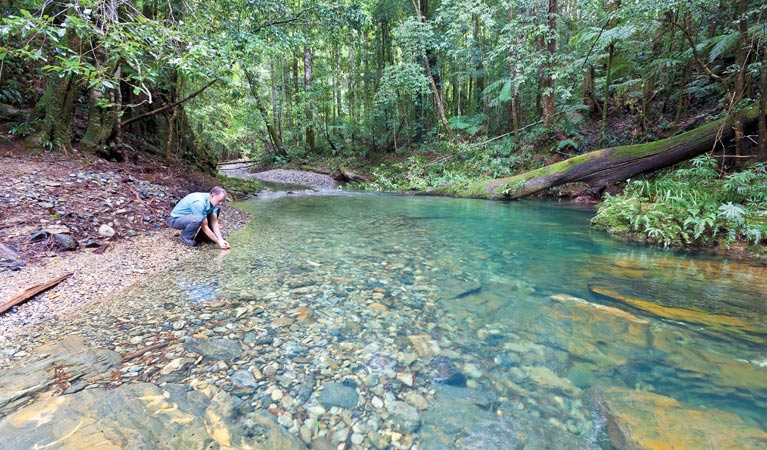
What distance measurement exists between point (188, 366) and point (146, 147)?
10.2 meters

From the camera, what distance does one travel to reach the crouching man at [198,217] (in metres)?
5.57

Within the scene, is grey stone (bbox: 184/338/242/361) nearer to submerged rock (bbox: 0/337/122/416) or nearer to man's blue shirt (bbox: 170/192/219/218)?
submerged rock (bbox: 0/337/122/416)

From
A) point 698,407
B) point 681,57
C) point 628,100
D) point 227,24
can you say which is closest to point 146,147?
point 227,24

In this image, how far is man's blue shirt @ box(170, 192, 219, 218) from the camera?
5.61m

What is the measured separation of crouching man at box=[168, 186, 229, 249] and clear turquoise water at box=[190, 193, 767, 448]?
0.54 m

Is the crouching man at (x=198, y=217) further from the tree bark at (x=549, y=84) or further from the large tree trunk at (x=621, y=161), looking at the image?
the tree bark at (x=549, y=84)

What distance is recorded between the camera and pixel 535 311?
3.44 m

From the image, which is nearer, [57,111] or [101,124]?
[57,111]

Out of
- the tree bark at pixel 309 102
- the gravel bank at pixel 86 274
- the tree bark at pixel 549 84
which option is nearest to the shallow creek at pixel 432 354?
the gravel bank at pixel 86 274

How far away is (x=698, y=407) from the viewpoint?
7.02ft

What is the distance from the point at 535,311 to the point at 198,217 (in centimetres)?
517

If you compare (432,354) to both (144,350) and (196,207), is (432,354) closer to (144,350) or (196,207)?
(144,350)

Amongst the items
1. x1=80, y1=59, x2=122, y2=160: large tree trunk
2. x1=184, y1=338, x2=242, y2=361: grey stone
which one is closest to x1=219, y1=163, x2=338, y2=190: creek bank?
x1=80, y1=59, x2=122, y2=160: large tree trunk

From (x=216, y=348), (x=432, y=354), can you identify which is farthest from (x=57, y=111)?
(x=432, y=354)
